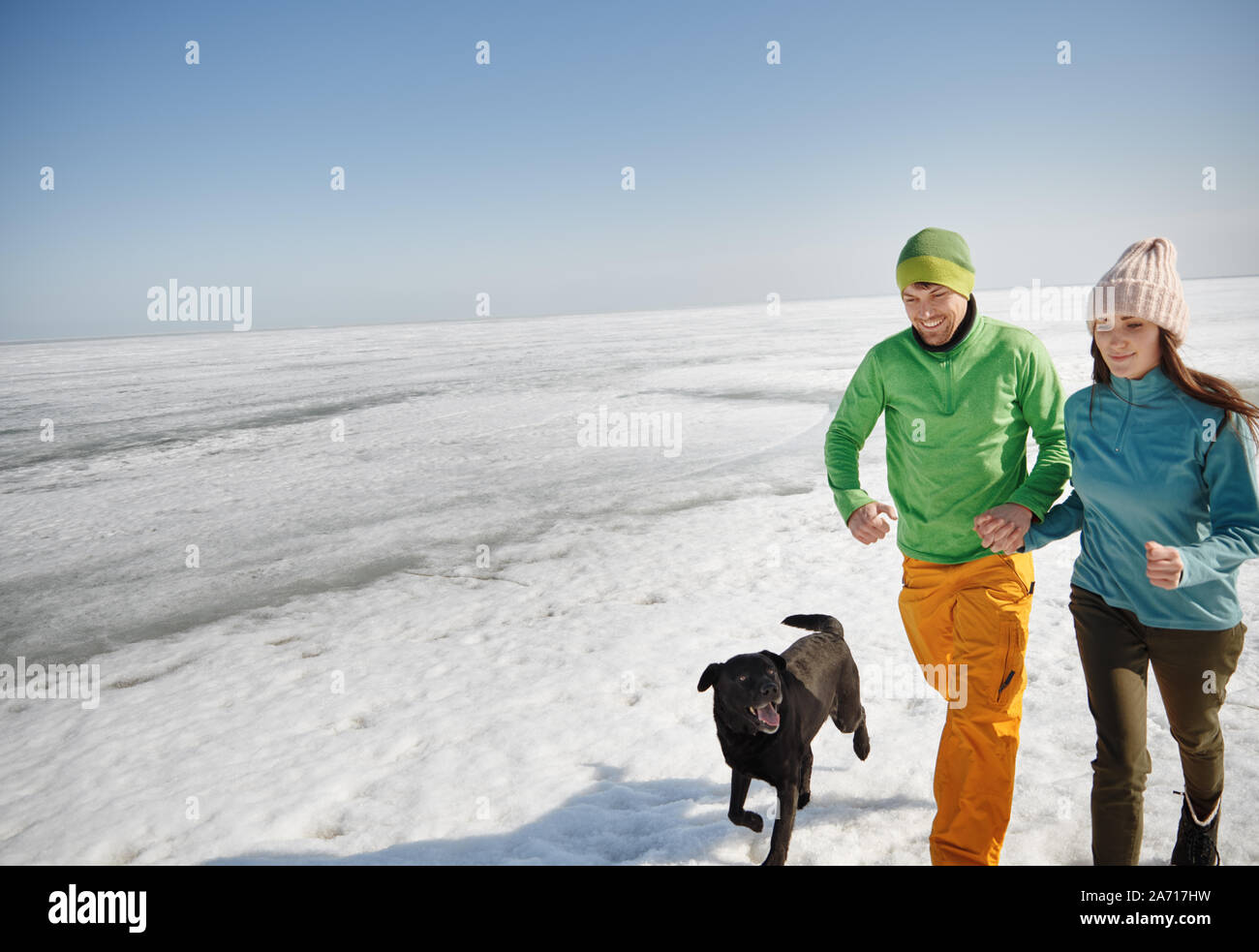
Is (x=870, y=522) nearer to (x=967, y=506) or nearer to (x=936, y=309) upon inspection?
(x=967, y=506)

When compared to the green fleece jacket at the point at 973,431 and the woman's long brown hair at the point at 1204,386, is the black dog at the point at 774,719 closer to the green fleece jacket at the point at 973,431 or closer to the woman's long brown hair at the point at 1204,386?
the green fleece jacket at the point at 973,431

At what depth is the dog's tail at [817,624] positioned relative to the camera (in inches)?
123

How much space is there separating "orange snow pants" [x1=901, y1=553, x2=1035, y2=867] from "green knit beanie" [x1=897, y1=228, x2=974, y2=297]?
0.96 m

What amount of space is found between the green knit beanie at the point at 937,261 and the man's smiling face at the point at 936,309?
27 mm

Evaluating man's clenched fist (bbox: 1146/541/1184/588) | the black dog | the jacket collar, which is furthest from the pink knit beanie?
the black dog

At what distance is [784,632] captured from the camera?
15.5 ft

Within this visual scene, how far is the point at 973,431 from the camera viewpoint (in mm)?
2480

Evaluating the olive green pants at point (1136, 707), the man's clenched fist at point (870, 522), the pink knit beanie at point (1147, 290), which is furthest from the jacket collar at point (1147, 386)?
the man's clenched fist at point (870, 522)

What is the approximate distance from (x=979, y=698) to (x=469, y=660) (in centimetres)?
323

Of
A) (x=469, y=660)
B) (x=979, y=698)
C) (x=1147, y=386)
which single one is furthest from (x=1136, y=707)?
(x=469, y=660)

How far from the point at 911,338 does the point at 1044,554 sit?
3975 mm

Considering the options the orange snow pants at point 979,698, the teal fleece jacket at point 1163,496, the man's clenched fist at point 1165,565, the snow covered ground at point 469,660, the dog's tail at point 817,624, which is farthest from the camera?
the dog's tail at point 817,624

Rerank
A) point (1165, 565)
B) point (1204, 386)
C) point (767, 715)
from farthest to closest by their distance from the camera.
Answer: point (767, 715), point (1204, 386), point (1165, 565)
